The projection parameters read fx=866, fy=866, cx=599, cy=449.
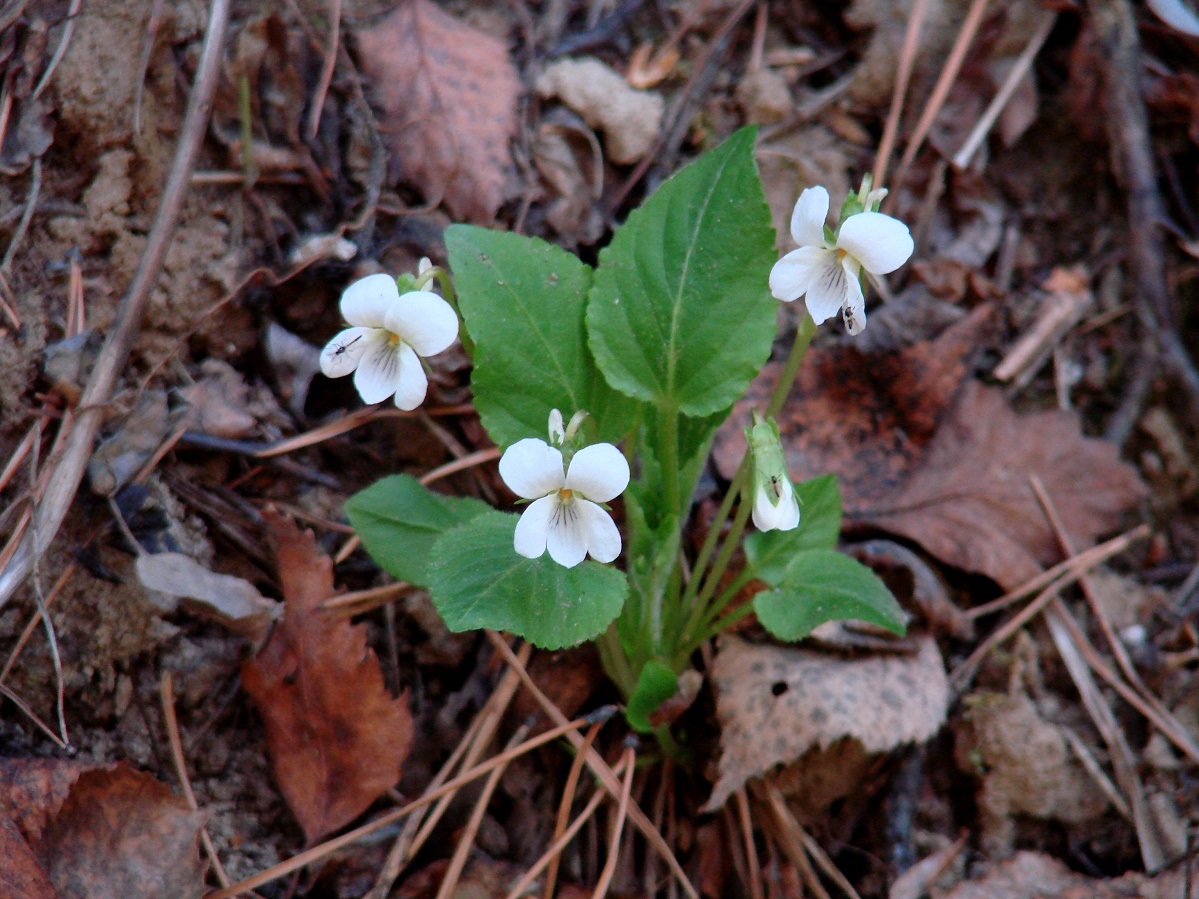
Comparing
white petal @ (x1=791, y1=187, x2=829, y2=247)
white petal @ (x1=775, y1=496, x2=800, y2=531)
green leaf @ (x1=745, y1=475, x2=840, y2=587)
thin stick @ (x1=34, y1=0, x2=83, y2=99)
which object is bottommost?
green leaf @ (x1=745, y1=475, x2=840, y2=587)

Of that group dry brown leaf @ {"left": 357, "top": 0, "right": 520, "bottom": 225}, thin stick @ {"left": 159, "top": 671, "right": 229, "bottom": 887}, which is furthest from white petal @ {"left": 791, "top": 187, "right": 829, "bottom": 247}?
thin stick @ {"left": 159, "top": 671, "right": 229, "bottom": 887}

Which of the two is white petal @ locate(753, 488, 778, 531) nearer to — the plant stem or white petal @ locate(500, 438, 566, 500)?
the plant stem

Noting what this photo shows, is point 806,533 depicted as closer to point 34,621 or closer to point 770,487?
point 770,487

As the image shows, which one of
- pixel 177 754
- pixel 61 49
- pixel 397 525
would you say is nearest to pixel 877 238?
pixel 397 525

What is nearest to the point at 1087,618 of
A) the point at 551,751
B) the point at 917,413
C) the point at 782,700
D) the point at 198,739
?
the point at 917,413

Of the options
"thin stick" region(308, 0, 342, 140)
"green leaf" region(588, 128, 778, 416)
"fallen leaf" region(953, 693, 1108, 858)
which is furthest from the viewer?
"thin stick" region(308, 0, 342, 140)

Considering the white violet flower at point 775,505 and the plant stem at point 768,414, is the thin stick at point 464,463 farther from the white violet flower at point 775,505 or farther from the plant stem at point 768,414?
the white violet flower at point 775,505

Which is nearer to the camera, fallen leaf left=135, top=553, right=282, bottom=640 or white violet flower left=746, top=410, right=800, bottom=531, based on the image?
white violet flower left=746, top=410, right=800, bottom=531
